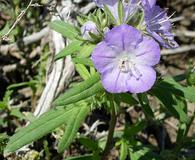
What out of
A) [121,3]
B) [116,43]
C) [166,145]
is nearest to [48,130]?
[116,43]

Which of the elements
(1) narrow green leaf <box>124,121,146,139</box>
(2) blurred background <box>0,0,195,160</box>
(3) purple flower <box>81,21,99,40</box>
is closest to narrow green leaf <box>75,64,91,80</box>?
(3) purple flower <box>81,21,99,40</box>

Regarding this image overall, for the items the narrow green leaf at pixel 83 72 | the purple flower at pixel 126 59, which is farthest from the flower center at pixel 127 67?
the narrow green leaf at pixel 83 72

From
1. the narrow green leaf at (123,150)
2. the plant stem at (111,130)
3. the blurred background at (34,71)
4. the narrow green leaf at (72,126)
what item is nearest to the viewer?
the narrow green leaf at (72,126)

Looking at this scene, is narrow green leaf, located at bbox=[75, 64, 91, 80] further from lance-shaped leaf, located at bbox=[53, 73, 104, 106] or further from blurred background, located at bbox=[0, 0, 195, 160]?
blurred background, located at bbox=[0, 0, 195, 160]

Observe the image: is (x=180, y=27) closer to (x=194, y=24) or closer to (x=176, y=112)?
(x=194, y=24)

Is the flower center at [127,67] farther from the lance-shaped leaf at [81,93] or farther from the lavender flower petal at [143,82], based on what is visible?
the lance-shaped leaf at [81,93]

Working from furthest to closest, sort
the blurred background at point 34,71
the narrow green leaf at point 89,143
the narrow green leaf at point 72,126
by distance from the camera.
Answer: the blurred background at point 34,71
the narrow green leaf at point 89,143
the narrow green leaf at point 72,126

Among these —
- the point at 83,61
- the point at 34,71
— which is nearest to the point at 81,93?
the point at 83,61
